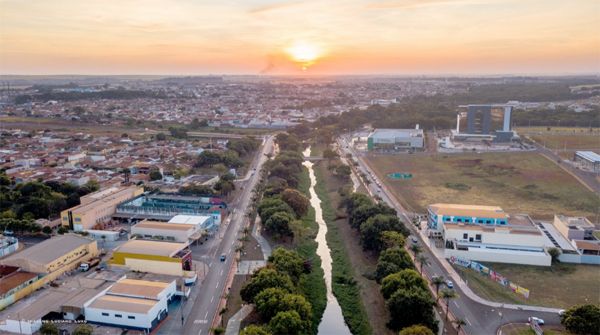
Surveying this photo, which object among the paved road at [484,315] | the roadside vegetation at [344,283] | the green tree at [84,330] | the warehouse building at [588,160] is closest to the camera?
the green tree at [84,330]

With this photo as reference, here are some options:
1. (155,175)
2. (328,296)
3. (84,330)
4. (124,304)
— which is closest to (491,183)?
(328,296)

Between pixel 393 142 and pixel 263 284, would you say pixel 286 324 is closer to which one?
pixel 263 284

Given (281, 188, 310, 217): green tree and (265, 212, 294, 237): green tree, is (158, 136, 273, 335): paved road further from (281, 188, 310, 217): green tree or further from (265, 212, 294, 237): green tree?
(281, 188, 310, 217): green tree

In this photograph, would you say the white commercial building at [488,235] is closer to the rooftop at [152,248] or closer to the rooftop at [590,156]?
the rooftop at [152,248]

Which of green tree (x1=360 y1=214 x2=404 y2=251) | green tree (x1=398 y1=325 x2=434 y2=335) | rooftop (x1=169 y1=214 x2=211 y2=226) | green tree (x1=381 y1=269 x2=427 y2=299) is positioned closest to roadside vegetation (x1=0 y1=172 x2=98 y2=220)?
rooftop (x1=169 y1=214 x2=211 y2=226)

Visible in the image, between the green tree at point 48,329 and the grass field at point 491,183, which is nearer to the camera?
the green tree at point 48,329

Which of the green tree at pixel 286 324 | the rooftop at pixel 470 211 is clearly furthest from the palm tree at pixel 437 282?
the rooftop at pixel 470 211

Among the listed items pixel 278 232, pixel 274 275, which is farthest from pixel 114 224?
pixel 274 275
